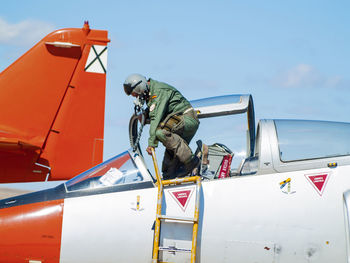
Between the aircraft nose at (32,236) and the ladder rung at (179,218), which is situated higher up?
the ladder rung at (179,218)

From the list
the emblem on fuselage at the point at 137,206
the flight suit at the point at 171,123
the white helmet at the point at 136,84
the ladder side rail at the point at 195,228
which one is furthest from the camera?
the white helmet at the point at 136,84

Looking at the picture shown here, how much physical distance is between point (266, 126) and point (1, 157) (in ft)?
24.4

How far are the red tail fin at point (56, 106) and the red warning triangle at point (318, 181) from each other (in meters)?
7.58

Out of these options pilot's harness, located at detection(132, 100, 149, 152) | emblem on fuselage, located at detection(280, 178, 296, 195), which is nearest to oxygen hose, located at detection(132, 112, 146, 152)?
pilot's harness, located at detection(132, 100, 149, 152)

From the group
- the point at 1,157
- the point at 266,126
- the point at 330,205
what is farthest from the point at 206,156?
the point at 1,157

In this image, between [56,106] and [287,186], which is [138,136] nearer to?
[287,186]

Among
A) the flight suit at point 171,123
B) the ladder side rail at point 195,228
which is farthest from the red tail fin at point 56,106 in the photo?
the ladder side rail at point 195,228

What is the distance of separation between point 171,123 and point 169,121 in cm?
4

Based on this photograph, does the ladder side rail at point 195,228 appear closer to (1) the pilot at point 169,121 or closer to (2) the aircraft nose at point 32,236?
(1) the pilot at point 169,121

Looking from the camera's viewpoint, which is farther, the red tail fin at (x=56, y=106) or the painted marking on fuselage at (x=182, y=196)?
the red tail fin at (x=56, y=106)

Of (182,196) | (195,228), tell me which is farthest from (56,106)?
(195,228)

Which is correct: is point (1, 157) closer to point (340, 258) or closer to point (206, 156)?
point (206, 156)

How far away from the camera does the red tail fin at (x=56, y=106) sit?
466 inches

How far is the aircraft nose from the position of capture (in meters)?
5.35
